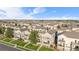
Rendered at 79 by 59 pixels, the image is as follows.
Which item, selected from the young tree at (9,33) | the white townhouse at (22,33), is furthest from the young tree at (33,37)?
the young tree at (9,33)

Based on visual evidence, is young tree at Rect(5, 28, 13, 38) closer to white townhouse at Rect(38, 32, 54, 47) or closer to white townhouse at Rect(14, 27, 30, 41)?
white townhouse at Rect(14, 27, 30, 41)

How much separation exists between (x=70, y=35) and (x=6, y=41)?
1.70ft

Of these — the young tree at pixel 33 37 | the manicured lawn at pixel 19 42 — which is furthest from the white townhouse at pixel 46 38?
the manicured lawn at pixel 19 42

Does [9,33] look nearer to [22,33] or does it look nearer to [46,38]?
[22,33]

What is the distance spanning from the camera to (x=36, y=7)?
5.76 ft

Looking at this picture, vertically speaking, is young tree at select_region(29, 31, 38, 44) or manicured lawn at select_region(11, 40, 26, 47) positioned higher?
young tree at select_region(29, 31, 38, 44)

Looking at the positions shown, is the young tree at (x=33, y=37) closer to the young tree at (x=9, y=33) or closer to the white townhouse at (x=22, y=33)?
the white townhouse at (x=22, y=33)

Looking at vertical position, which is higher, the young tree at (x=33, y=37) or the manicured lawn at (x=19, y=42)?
the young tree at (x=33, y=37)

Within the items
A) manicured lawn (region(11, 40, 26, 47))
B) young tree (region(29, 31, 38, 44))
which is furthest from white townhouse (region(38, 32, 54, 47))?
manicured lawn (region(11, 40, 26, 47))

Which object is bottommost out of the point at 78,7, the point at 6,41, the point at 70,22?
the point at 6,41
